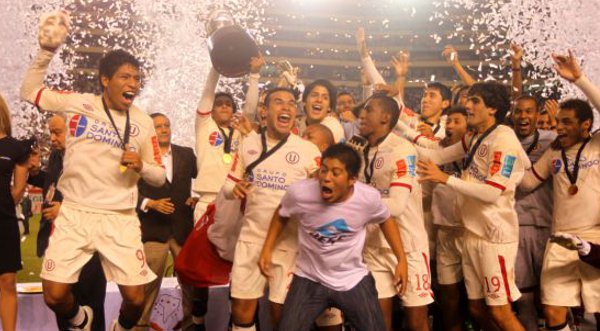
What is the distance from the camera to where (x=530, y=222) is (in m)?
5.35

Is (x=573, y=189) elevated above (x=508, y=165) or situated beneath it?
situated beneath

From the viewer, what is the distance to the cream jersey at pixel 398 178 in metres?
4.50

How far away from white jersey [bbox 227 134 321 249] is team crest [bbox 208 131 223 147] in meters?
1.33

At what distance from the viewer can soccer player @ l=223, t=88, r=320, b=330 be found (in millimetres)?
4418

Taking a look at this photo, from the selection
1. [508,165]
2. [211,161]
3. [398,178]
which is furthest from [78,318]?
[508,165]

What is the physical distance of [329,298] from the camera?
4090 millimetres

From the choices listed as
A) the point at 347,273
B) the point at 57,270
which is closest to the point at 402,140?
the point at 347,273

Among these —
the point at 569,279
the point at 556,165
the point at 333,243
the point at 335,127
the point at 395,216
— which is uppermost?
the point at 335,127

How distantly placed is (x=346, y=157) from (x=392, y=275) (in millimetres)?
997

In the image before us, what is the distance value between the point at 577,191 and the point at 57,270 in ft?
11.4

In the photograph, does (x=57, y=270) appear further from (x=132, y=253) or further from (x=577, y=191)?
(x=577, y=191)

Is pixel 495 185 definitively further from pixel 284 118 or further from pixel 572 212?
pixel 284 118

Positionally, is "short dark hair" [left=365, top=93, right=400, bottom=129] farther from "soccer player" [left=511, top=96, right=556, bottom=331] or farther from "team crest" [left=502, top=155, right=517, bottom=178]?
"soccer player" [left=511, top=96, right=556, bottom=331]

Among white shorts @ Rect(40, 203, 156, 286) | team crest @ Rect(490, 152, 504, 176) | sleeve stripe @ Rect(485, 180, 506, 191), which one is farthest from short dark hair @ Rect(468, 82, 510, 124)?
white shorts @ Rect(40, 203, 156, 286)
